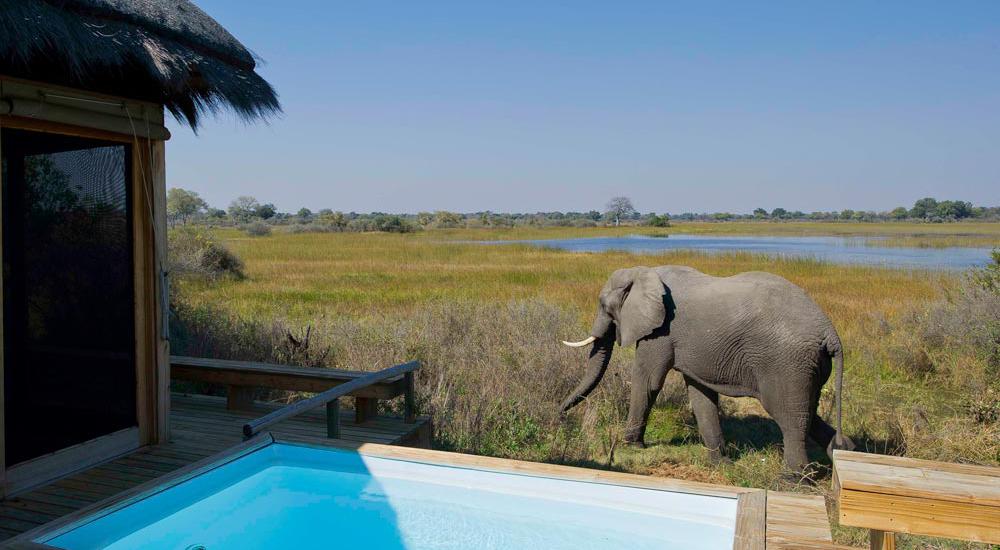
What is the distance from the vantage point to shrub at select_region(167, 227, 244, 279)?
20703 millimetres

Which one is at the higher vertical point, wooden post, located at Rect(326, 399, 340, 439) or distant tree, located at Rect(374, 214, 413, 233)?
distant tree, located at Rect(374, 214, 413, 233)

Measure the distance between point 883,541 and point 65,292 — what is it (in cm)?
465

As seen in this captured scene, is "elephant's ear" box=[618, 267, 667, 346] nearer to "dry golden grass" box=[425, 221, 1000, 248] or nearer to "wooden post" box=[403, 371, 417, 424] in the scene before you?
"wooden post" box=[403, 371, 417, 424]

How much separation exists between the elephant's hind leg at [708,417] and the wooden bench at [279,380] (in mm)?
2655

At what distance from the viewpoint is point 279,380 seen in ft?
20.6

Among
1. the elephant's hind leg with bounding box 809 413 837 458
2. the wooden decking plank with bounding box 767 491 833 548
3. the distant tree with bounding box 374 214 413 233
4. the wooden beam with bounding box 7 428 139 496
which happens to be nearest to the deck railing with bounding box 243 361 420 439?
the wooden beam with bounding box 7 428 139 496

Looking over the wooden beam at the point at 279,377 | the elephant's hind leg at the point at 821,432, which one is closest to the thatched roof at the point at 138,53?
the wooden beam at the point at 279,377

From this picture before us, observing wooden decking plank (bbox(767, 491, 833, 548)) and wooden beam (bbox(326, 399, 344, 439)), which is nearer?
wooden decking plank (bbox(767, 491, 833, 548))

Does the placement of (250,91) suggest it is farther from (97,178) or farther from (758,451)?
(758,451)

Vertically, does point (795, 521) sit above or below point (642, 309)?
below

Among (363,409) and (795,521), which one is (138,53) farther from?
(795,521)

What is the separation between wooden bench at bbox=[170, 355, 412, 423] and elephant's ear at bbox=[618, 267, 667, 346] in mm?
2172

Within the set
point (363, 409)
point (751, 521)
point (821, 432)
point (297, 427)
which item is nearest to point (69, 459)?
point (297, 427)

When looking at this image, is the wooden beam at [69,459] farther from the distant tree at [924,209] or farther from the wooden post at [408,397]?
the distant tree at [924,209]
